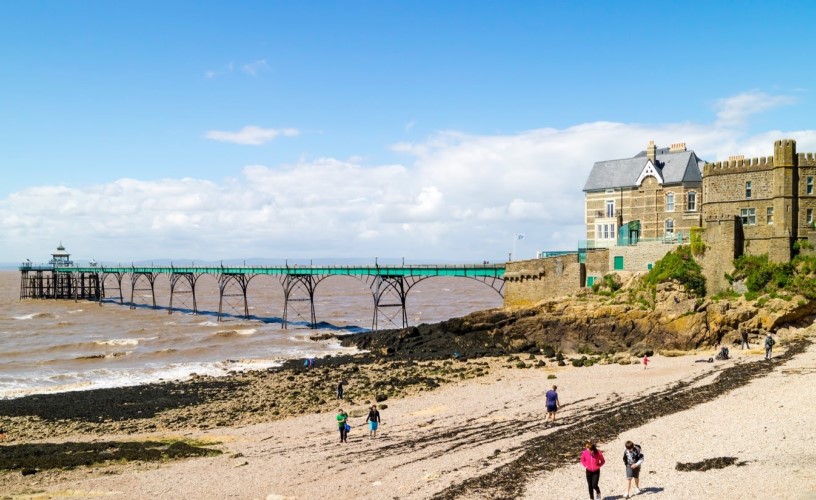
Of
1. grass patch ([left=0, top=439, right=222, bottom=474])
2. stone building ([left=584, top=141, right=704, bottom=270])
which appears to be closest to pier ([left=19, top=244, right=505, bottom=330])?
stone building ([left=584, top=141, right=704, bottom=270])

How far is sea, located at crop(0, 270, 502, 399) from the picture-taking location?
3944 cm

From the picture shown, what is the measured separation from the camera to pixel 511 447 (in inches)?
760

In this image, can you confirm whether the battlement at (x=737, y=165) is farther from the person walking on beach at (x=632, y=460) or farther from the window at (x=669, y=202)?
the person walking on beach at (x=632, y=460)

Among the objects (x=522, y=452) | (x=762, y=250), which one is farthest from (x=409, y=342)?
(x=522, y=452)

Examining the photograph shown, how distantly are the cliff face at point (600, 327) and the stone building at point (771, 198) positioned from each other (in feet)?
14.6

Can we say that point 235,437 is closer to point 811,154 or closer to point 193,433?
point 193,433

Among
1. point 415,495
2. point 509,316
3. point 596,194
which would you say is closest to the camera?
point 415,495

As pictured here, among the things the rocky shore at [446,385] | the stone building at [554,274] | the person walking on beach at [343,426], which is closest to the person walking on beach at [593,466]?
the rocky shore at [446,385]

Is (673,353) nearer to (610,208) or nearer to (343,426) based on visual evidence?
(610,208)

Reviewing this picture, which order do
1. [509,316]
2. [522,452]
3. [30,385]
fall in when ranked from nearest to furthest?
1. [522,452]
2. [30,385]
3. [509,316]

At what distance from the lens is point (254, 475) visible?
18734 millimetres

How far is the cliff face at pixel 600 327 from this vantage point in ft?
113

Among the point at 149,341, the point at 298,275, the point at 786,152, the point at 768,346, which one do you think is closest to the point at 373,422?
the point at 768,346

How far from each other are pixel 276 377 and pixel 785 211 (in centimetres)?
3123
